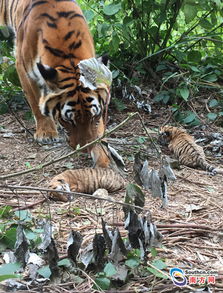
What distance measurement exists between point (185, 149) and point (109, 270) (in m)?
2.27

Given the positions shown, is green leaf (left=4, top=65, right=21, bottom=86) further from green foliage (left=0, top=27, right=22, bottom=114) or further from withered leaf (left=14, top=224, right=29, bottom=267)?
withered leaf (left=14, top=224, right=29, bottom=267)

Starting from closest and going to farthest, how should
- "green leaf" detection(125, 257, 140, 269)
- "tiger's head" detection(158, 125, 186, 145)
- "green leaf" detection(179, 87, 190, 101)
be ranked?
"green leaf" detection(125, 257, 140, 269) < "tiger's head" detection(158, 125, 186, 145) < "green leaf" detection(179, 87, 190, 101)

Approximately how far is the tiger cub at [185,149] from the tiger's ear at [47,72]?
125 centimetres

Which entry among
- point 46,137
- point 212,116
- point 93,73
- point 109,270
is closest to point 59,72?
point 46,137

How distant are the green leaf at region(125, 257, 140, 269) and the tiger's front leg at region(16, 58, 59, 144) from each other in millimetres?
2869

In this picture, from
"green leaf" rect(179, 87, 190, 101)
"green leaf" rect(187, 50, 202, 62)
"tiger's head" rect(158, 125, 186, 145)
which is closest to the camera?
"tiger's head" rect(158, 125, 186, 145)

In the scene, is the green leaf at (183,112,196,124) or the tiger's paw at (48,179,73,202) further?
the green leaf at (183,112,196,124)

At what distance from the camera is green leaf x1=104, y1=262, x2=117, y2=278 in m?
2.09

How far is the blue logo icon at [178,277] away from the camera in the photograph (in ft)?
6.86

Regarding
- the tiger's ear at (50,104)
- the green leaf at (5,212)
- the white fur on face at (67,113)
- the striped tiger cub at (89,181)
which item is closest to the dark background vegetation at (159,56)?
the tiger's ear at (50,104)

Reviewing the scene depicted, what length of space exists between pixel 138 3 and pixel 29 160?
2.38 m

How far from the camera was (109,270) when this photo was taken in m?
2.10

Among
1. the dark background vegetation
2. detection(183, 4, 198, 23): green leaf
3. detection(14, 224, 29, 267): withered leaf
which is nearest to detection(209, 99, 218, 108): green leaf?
the dark background vegetation

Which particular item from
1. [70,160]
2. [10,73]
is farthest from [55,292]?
[10,73]
